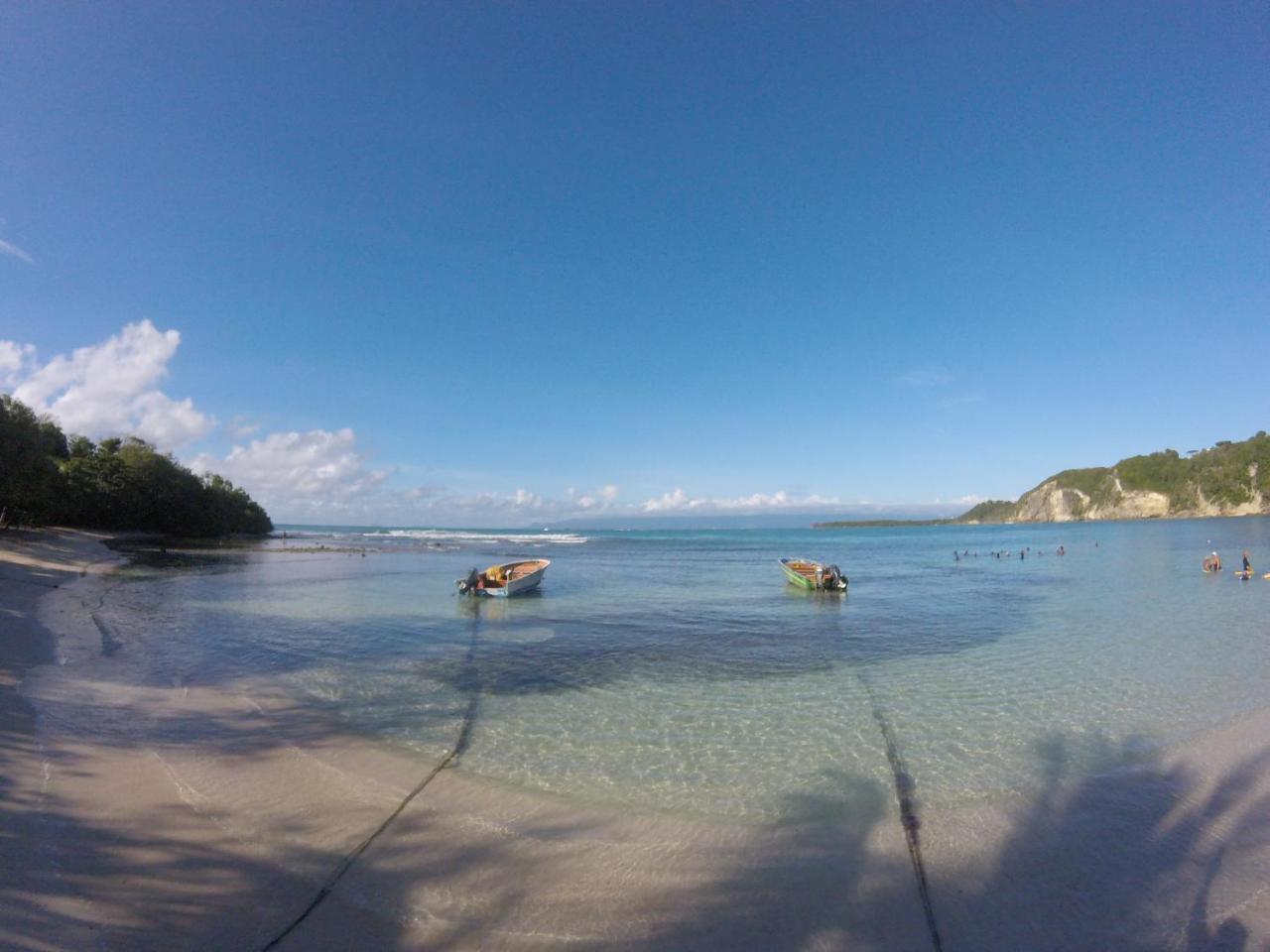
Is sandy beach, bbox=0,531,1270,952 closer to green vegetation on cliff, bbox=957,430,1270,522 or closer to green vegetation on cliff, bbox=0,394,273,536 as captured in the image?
green vegetation on cliff, bbox=0,394,273,536

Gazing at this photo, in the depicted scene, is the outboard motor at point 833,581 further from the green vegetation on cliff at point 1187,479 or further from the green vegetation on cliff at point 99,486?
the green vegetation on cliff at point 1187,479

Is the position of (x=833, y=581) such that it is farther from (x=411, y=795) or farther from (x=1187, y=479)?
(x=1187, y=479)

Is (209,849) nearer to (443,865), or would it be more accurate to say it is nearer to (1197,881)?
(443,865)

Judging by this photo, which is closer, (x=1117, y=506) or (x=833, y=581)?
(x=833, y=581)

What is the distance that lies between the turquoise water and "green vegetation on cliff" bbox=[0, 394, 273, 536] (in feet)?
37.9

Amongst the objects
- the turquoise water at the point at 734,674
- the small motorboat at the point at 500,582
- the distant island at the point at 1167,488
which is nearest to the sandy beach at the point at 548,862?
the turquoise water at the point at 734,674

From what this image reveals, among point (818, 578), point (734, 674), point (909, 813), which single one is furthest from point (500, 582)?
point (909, 813)

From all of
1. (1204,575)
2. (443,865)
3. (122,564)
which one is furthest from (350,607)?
(1204,575)

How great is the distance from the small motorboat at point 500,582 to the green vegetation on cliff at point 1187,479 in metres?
161

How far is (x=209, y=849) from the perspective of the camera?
200 inches

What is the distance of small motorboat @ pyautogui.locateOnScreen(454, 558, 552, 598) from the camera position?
78.0 ft

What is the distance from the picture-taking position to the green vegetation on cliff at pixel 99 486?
95.7ft

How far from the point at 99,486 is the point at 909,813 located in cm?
6877

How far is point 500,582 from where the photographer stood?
24.1 metres
